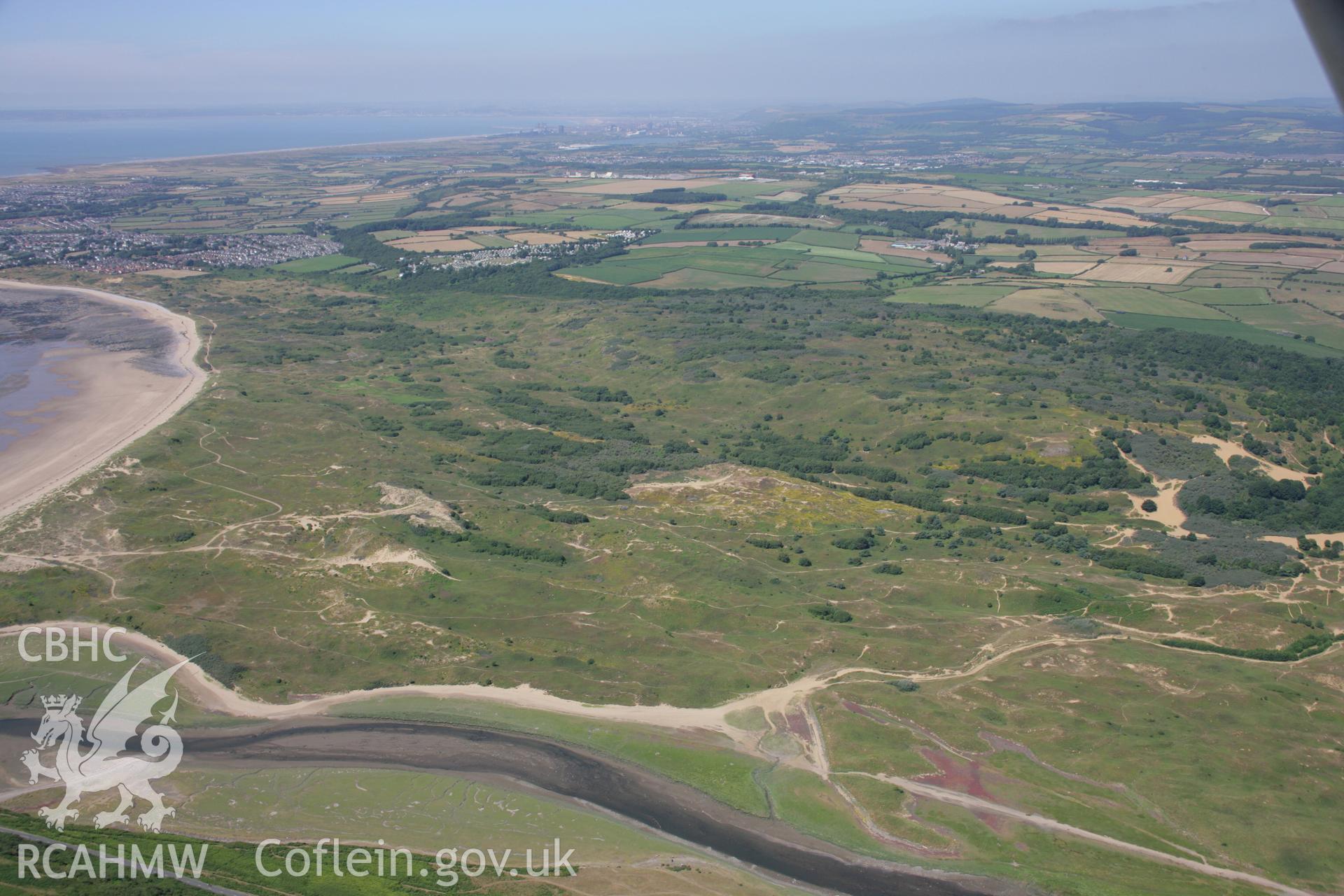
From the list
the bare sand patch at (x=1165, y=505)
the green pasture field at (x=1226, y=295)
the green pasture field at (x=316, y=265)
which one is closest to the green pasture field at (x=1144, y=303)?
the green pasture field at (x=1226, y=295)

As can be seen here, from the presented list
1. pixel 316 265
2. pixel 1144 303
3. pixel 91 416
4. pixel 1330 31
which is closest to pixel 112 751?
pixel 1330 31

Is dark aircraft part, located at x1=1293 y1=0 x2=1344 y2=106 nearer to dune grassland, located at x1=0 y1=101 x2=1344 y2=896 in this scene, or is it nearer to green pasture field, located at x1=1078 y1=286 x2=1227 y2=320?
dune grassland, located at x1=0 y1=101 x2=1344 y2=896

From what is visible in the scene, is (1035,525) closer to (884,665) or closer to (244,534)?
(884,665)

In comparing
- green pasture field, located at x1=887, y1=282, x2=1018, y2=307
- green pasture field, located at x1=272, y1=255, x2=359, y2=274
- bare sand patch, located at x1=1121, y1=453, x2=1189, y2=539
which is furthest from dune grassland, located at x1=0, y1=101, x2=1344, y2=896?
green pasture field, located at x1=272, y1=255, x2=359, y2=274

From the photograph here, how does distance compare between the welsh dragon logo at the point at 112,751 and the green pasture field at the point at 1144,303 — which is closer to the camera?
the welsh dragon logo at the point at 112,751

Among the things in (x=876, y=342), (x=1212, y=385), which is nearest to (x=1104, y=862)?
(x=1212, y=385)

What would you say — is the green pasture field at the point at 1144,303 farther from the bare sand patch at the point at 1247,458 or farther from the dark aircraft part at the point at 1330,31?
the dark aircraft part at the point at 1330,31
